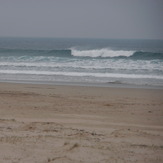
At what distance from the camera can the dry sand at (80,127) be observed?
489 centimetres

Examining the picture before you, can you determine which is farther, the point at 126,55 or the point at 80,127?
the point at 126,55

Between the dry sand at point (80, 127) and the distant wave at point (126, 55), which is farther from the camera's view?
the distant wave at point (126, 55)

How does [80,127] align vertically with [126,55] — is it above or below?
below

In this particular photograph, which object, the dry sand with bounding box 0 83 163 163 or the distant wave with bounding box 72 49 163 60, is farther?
the distant wave with bounding box 72 49 163 60

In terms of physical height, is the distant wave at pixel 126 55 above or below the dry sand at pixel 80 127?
above

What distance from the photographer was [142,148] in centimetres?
524

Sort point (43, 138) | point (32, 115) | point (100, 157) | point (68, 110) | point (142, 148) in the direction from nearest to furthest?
1. point (100, 157)
2. point (142, 148)
3. point (43, 138)
4. point (32, 115)
5. point (68, 110)

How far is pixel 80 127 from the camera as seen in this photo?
21.5 feet

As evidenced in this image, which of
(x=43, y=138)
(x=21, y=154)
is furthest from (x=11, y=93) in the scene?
(x=21, y=154)

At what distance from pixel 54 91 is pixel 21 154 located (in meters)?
6.75

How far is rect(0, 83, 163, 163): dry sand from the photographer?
489cm

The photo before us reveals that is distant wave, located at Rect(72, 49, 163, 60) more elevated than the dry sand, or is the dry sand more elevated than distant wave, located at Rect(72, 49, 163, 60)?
distant wave, located at Rect(72, 49, 163, 60)

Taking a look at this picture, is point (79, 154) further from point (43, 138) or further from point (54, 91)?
point (54, 91)

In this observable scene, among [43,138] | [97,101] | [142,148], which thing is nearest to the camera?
[142,148]
